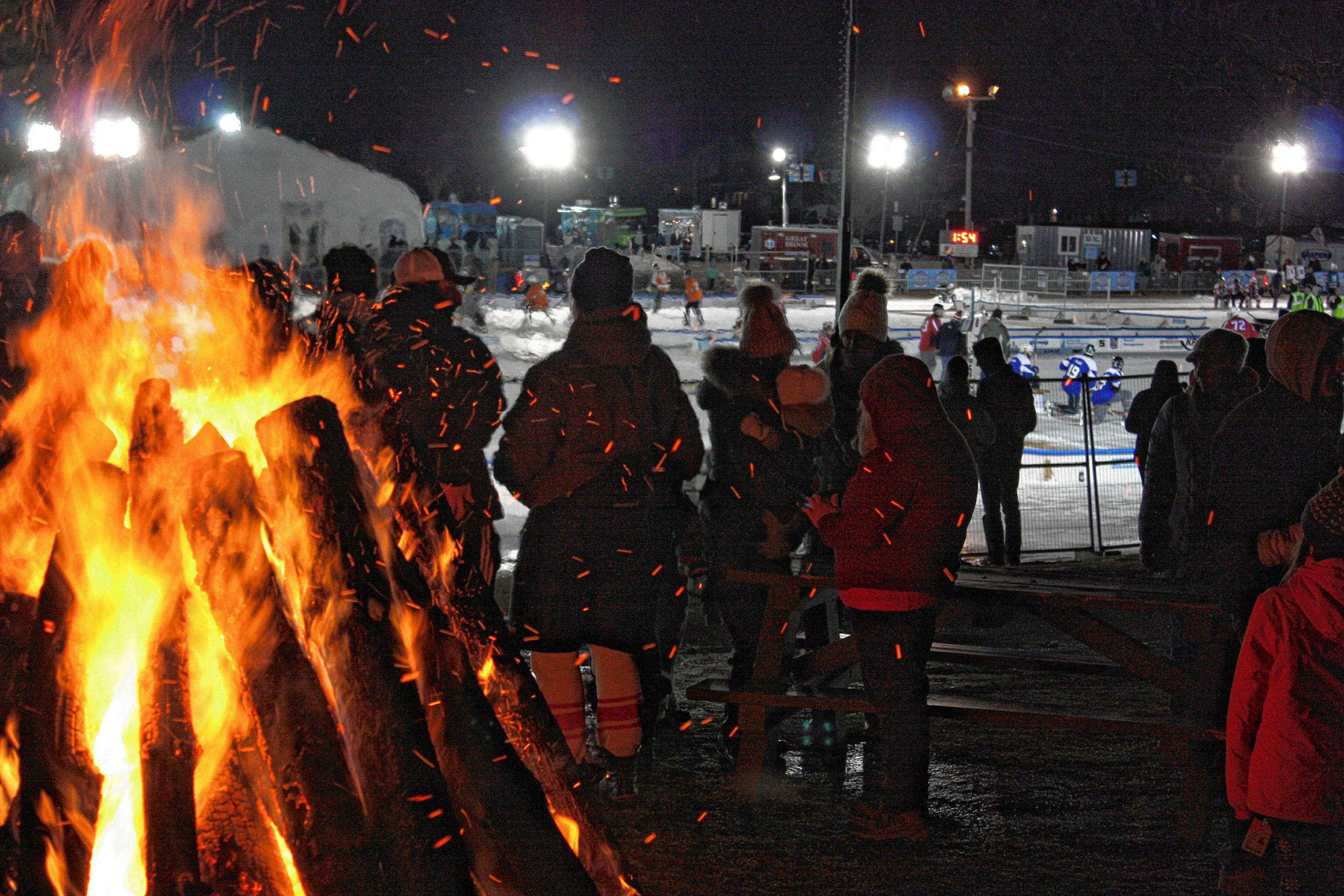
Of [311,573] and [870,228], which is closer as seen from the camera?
[311,573]

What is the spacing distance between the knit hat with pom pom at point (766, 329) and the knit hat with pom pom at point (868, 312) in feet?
2.04

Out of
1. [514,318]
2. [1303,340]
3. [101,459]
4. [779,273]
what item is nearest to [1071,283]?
[779,273]

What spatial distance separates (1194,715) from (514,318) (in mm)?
23545

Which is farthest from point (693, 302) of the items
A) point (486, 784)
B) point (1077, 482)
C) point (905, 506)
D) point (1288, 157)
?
point (486, 784)

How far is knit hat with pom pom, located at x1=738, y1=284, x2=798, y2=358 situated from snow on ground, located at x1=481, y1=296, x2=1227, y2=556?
0.98m

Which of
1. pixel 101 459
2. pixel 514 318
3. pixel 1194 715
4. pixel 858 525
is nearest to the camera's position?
pixel 101 459

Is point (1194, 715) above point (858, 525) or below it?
below

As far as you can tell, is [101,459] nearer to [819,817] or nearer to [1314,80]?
[819,817]

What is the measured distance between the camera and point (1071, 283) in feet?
121

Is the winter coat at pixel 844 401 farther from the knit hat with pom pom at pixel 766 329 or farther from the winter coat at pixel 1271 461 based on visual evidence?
the winter coat at pixel 1271 461

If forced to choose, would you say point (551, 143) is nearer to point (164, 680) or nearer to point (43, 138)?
point (43, 138)

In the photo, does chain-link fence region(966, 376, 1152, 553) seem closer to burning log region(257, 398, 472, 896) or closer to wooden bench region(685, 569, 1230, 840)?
wooden bench region(685, 569, 1230, 840)

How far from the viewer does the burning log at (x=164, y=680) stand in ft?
7.69

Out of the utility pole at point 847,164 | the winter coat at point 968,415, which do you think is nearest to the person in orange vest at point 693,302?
the utility pole at point 847,164
